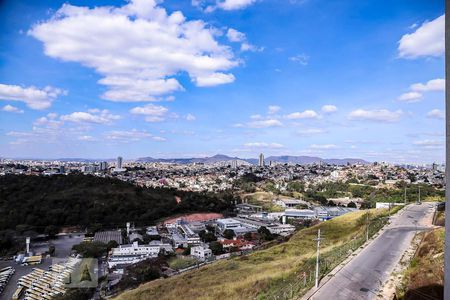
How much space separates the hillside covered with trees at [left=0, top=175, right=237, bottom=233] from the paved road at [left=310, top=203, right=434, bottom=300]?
24.7 meters

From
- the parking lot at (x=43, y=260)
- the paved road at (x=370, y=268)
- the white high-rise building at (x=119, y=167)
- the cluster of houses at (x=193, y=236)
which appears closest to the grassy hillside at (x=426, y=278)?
the paved road at (x=370, y=268)

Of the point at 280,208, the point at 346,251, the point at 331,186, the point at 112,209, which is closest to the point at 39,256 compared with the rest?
the point at 112,209

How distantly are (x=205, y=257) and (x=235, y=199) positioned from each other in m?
24.1

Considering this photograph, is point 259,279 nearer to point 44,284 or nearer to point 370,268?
point 370,268

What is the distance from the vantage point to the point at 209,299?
6.91m

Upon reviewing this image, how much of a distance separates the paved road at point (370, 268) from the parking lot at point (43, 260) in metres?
12.1

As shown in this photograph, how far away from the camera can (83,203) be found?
31.6 m

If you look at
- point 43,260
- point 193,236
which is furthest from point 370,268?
point 43,260

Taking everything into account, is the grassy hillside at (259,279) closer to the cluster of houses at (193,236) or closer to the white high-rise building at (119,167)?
the cluster of houses at (193,236)

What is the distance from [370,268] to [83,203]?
96.6ft

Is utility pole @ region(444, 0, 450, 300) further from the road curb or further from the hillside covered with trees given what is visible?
the hillside covered with trees

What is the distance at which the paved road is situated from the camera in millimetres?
5246

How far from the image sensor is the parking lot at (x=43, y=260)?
46.4 feet

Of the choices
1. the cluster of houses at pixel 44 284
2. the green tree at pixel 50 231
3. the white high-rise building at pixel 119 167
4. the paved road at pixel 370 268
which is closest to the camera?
the paved road at pixel 370 268
